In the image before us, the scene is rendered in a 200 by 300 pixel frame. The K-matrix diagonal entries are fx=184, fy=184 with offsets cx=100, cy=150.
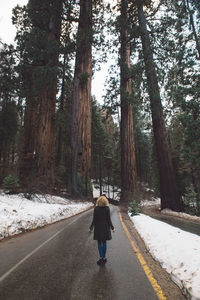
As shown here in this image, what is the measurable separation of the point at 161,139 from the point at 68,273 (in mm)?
13010

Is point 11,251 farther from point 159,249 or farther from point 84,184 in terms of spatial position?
point 84,184

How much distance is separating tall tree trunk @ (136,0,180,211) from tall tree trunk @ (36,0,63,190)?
7.66m

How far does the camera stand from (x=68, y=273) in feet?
11.3

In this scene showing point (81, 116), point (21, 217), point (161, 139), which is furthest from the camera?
point (81, 116)

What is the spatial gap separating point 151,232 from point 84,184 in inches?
468

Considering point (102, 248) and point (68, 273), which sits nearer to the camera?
point (68, 273)

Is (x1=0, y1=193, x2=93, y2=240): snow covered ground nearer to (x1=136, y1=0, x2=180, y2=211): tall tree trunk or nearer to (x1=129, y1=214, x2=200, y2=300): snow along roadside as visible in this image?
(x1=129, y1=214, x2=200, y2=300): snow along roadside

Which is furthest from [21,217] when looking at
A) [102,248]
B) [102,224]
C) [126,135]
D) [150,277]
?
[126,135]

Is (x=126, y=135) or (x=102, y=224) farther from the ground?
(x=126, y=135)

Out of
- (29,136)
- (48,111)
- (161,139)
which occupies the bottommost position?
(161,139)

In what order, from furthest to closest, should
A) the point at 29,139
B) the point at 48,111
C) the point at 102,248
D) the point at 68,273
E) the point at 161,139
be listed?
the point at 29,139
the point at 48,111
the point at 161,139
the point at 102,248
the point at 68,273

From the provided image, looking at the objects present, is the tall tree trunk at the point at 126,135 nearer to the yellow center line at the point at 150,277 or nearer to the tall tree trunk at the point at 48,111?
the tall tree trunk at the point at 48,111

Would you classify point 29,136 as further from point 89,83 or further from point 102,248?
point 102,248

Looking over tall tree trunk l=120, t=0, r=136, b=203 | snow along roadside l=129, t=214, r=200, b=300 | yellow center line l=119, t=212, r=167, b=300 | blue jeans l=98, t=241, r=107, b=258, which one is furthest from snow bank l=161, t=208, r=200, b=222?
blue jeans l=98, t=241, r=107, b=258
